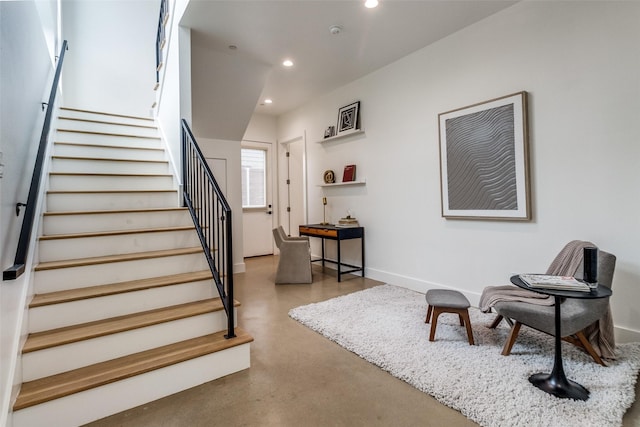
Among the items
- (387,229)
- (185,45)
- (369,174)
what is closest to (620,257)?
(387,229)

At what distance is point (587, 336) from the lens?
2178 mm

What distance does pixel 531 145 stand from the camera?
282 cm

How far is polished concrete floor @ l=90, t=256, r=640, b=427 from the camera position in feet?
5.43

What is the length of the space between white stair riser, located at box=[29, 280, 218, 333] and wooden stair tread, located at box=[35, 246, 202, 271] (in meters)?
0.29

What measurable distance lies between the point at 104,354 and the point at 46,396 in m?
0.35

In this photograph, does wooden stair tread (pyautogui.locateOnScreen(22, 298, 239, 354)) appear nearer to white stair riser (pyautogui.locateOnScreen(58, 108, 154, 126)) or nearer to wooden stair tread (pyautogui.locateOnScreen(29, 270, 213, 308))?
wooden stair tread (pyautogui.locateOnScreen(29, 270, 213, 308))

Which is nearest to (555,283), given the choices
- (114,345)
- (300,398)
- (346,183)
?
(300,398)

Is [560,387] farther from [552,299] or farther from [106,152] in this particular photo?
[106,152]

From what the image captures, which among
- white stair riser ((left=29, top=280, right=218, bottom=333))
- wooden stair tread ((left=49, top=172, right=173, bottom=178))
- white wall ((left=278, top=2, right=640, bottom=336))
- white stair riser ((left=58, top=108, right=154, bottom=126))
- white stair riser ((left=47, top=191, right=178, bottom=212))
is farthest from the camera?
white stair riser ((left=58, top=108, right=154, bottom=126))

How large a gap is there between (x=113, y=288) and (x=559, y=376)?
295 cm

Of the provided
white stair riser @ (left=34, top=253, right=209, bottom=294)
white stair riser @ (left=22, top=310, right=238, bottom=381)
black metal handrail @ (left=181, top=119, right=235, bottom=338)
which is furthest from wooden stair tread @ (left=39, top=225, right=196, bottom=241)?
white stair riser @ (left=22, top=310, right=238, bottom=381)

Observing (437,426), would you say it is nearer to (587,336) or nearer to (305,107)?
(587,336)

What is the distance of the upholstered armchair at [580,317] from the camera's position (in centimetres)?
195

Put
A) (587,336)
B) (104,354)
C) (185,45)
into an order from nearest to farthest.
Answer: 1. (104,354)
2. (587,336)
3. (185,45)
